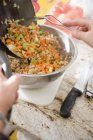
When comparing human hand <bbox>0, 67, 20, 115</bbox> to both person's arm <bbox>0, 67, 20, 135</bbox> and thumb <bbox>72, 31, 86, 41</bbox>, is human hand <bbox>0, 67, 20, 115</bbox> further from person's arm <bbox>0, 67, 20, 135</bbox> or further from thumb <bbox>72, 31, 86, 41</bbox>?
thumb <bbox>72, 31, 86, 41</bbox>

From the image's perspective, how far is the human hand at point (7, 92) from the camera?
25.5 inches

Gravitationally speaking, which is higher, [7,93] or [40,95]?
[7,93]

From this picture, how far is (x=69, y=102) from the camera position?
92cm

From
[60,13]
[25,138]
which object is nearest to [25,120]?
[25,138]

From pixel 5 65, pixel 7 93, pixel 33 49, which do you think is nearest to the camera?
pixel 7 93

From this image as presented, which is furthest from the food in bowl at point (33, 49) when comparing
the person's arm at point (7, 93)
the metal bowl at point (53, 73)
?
the person's arm at point (7, 93)

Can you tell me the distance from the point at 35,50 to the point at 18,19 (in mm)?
136

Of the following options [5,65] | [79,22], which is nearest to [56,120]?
[5,65]

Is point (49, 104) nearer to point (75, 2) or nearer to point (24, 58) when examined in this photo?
point (24, 58)

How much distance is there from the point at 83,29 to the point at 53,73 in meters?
0.26

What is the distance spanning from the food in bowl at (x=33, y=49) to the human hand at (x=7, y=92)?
0.24m

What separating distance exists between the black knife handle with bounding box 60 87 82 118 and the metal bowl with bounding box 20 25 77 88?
3.1 inches

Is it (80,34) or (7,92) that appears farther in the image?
(80,34)

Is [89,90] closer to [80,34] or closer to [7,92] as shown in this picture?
[80,34]
